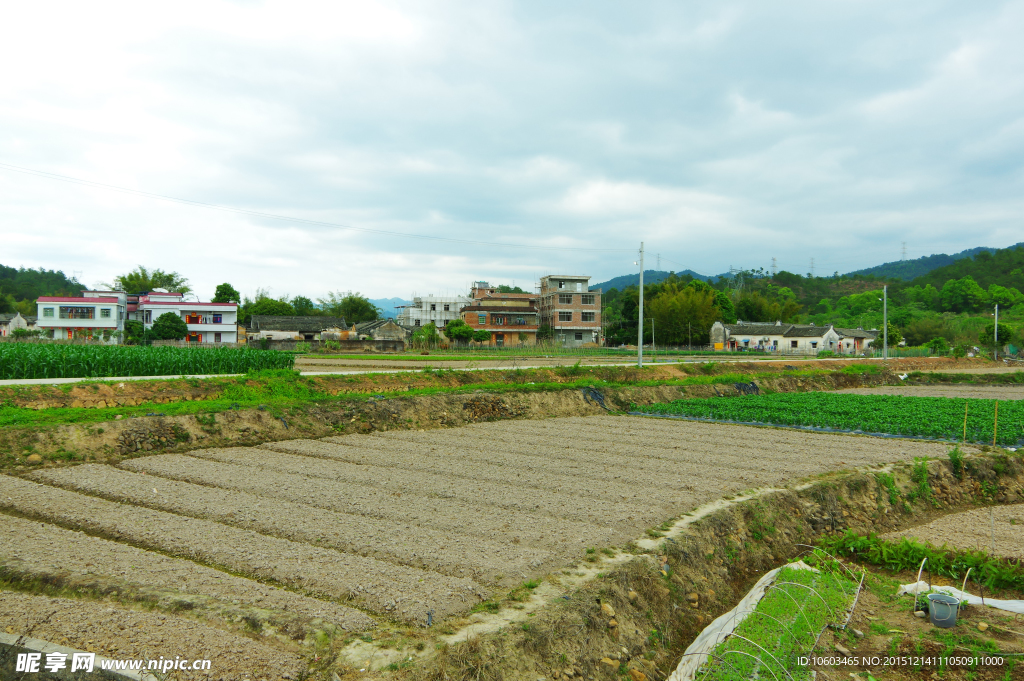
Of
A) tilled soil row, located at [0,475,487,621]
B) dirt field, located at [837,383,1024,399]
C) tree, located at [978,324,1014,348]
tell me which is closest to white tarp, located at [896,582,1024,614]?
tilled soil row, located at [0,475,487,621]

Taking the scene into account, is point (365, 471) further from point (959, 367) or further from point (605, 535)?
point (959, 367)

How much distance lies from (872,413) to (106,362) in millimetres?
27098

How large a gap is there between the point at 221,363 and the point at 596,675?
2640 cm

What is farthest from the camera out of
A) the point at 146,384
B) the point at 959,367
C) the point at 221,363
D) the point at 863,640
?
the point at 959,367

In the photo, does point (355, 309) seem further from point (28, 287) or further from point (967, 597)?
point (967, 597)

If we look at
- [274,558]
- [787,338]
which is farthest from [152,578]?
[787,338]

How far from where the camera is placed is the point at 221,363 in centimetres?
2680

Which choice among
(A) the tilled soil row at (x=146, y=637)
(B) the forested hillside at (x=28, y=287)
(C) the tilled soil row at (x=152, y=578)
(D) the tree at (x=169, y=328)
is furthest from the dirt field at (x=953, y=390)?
(B) the forested hillside at (x=28, y=287)

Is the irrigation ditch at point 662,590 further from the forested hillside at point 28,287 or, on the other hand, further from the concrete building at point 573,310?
the forested hillside at point 28,287

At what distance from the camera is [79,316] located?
57.8 meters


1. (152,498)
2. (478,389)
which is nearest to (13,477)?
(152,498)

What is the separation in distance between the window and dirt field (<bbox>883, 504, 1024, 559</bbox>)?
6857 cm

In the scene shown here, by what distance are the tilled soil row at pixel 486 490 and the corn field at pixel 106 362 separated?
49.4ft

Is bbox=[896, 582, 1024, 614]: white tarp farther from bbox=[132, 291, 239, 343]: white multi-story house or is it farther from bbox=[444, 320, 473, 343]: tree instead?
bbox=[132, 291, 239, 343]: white multi-story house
